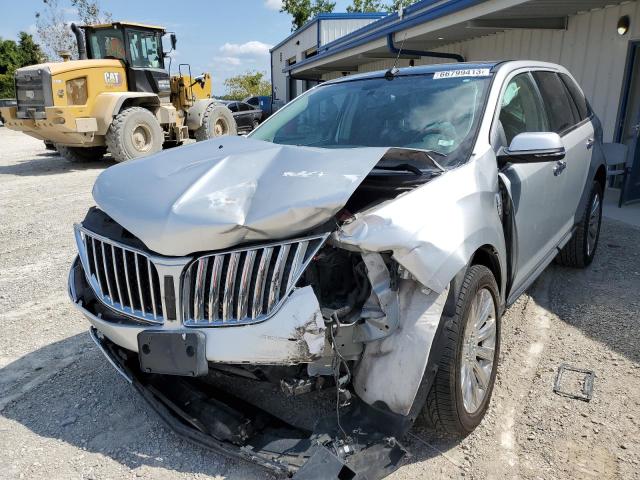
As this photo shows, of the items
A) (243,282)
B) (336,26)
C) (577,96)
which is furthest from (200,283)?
(336,26)

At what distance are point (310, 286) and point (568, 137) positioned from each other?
112 inches

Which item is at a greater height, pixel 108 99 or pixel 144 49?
pixel 144 49

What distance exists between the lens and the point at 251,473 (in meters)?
2.31

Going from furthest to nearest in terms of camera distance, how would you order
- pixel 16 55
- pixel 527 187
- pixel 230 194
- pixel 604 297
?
pixel 16 55 → pixel 604 297 → pixel 527 187 → pixel 230 194

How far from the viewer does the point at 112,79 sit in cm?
1184

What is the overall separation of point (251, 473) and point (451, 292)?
1.21m

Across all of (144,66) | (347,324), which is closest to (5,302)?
(347,324)

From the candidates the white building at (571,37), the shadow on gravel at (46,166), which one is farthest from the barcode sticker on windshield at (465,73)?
the shadow on gravel at (46,166)

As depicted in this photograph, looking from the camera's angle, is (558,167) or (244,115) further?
(244,115)

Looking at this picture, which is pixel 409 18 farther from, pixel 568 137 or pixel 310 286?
pixel 310 286

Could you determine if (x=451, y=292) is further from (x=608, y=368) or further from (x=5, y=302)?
(x=5, y=302)

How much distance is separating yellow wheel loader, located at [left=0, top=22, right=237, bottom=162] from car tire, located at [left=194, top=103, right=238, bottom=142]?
0.04 metres

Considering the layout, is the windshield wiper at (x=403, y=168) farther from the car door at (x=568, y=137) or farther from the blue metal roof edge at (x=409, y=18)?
the blue metal roof edge at (x=409, y=18)

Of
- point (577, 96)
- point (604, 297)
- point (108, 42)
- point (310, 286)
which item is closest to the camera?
point (310, 286)
